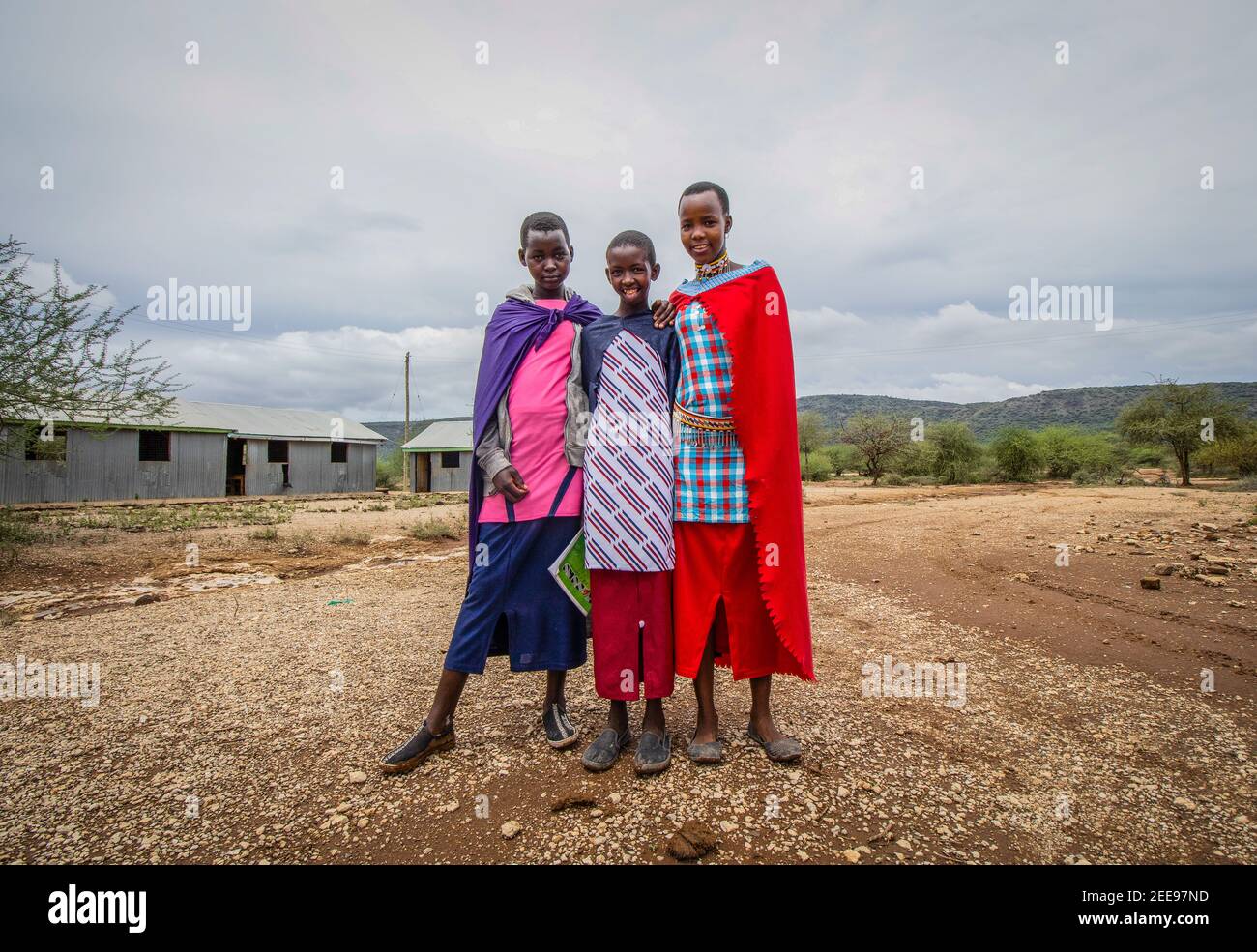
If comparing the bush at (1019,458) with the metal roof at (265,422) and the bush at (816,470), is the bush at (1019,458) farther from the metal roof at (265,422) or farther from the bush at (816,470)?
the metal roof at (265,422)

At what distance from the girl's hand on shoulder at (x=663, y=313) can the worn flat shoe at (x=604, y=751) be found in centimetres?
185

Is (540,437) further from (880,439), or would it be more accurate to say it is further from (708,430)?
(880,439)

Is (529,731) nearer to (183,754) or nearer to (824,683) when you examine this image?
→ (183,754)

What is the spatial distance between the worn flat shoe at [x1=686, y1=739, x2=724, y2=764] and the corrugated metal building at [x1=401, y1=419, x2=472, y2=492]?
27.0m

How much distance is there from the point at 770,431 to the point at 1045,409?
9029 centimetres

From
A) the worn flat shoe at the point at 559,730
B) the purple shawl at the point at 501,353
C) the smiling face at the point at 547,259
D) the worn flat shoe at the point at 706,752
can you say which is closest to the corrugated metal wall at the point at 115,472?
the purple shawl at the point at 501,353

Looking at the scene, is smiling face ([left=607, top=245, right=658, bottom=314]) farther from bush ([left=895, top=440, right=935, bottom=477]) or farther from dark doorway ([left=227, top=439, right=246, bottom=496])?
bush ([left=895, top=440, right=935, bottom=477])

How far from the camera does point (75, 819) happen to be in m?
2.12

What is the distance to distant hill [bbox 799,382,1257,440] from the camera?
62750 mm

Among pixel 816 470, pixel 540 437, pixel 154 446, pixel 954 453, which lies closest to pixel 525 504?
pixel 540 437

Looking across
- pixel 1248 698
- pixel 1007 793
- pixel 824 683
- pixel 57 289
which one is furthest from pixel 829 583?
pixel 57 289

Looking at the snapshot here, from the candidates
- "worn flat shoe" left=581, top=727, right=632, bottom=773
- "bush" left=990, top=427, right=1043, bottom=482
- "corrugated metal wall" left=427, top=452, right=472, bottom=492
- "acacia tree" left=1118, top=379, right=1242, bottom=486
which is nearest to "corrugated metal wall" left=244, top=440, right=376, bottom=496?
"corrugated metal wall" left=427, top=452, right=472, bottom=492

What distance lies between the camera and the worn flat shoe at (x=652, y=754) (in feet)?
7.79

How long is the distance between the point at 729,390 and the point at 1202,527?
9947mm
